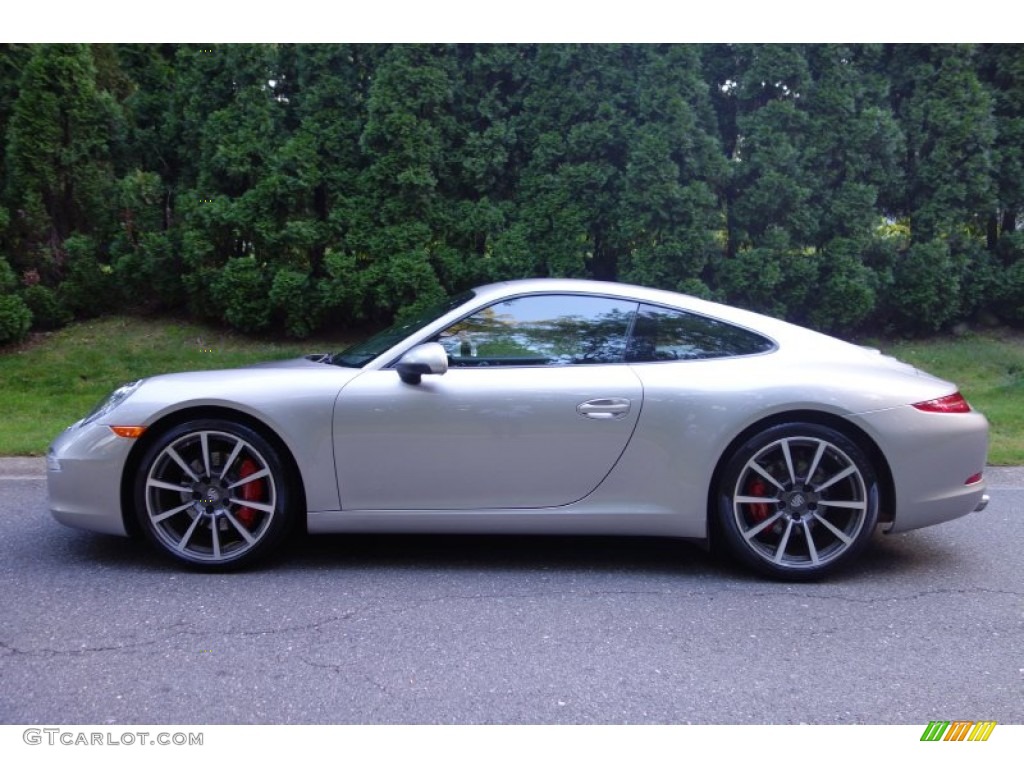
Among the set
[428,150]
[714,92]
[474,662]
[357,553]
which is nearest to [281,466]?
[357,553]

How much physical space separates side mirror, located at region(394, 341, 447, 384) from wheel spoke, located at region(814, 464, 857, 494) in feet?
5.81

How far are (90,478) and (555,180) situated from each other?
685 centimetres

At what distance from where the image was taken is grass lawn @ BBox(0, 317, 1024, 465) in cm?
803

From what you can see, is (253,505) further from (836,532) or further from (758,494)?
(836,532)

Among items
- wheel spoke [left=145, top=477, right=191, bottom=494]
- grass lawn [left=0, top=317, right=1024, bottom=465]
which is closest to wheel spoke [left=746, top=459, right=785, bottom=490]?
wheel spoke [left=145, top=477, right=191, bottom=494]

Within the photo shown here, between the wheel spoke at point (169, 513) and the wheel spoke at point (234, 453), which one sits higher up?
the wheel spoke at point (234, 453)

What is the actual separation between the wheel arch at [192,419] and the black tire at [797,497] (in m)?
1.96

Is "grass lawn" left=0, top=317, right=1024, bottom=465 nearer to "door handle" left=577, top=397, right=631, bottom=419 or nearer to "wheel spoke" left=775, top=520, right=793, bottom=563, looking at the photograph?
"wheel spoke" left=775, top=520, right=793, bottom=563

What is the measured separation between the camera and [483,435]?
3.94 m

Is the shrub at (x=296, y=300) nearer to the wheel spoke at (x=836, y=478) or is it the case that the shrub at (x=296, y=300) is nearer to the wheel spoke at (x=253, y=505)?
the wheel spoke at (x=253, y=505)

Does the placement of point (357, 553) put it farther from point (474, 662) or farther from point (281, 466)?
point (474, 662)

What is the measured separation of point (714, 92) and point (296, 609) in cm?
840

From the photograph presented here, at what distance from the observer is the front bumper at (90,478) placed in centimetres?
398
